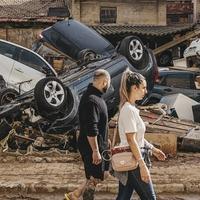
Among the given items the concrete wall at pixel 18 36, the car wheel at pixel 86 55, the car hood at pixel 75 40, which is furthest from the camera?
the concrete wall at pixel 18 36

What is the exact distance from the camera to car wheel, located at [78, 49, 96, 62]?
12.8m

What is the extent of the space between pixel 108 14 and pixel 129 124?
26.2m

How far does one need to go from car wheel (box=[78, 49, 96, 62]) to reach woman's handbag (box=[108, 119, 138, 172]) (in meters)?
7.81

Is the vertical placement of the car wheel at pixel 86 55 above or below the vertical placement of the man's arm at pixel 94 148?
above

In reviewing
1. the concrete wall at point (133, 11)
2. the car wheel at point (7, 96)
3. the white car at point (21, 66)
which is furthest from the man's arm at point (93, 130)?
the concrete wall at point (133, 11)

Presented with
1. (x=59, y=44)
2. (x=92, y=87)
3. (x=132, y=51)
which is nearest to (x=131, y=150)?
(x=92, y=87)

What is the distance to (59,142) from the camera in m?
10.6

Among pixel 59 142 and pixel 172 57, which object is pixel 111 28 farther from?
pixel 59 142

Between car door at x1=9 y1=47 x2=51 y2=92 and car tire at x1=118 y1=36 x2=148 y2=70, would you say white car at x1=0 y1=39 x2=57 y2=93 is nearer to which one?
car door at x1=9 y1=47 x2=51 y2=92

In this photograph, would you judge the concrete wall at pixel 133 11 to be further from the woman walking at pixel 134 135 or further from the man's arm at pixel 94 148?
the woman walking at pixel 134 135

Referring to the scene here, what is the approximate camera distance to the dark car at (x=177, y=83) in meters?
16.1

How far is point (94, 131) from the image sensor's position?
591 centimetres

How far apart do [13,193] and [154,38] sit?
2132 cm

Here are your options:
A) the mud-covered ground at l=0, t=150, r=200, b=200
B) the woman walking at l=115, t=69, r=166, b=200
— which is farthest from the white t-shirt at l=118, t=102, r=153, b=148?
the mud-covered ground at l=0, t=150, r=200, b=200
